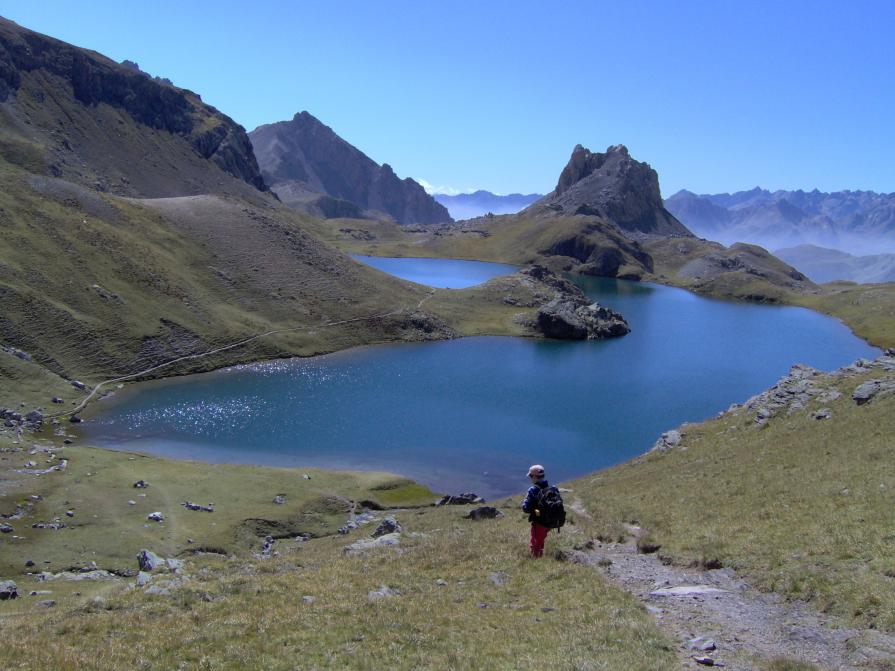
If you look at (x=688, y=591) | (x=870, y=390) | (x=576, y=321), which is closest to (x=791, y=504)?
(x=688, y=591)

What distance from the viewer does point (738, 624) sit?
18297 millimetres

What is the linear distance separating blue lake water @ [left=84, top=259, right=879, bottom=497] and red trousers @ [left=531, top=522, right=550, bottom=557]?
141ft

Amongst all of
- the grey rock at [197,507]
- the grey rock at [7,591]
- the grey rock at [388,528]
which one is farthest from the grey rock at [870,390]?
the grey rock at [7,591]

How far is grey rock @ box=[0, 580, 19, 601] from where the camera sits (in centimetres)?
3142

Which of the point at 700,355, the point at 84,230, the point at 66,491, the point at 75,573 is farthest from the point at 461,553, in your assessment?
the point at 700,355

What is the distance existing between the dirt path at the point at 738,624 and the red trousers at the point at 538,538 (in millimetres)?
2073

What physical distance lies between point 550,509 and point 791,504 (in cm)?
1182

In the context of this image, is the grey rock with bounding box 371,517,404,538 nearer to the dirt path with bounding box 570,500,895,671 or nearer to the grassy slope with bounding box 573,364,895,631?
the grassy slope with bounding box 573,364,895,631

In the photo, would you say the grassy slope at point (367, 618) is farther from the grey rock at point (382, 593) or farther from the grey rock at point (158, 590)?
the grey rock at point (158, 590)

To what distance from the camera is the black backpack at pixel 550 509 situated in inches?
927

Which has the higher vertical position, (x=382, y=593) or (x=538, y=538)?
(x=538, y=538)

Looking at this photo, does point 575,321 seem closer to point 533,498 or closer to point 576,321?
point 576,321

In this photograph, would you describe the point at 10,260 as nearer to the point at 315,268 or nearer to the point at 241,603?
the point at 315,268

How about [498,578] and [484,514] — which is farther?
[484,514]
